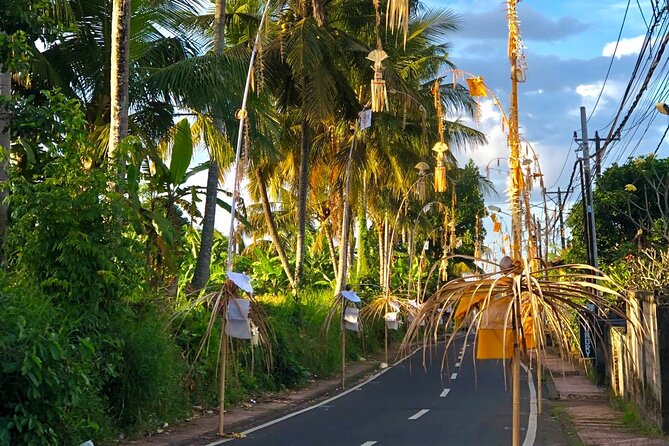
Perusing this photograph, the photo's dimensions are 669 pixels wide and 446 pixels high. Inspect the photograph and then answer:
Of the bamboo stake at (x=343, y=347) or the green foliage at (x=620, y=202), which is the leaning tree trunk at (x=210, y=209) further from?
the green foliage at (x=620, y=202)

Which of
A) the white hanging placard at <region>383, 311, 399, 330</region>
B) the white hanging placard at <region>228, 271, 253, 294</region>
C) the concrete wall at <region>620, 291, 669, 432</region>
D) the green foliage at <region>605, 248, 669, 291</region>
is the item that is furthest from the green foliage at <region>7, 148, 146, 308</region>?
the white hanging placard at <region>383, 311, 399, 330</region>

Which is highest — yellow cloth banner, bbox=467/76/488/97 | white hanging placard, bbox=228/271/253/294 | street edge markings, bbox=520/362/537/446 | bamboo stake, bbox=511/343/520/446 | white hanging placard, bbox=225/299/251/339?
yellow cloth banner, bbox=467/76/488/97

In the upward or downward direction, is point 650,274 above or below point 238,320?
above

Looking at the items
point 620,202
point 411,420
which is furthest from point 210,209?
point 620,202

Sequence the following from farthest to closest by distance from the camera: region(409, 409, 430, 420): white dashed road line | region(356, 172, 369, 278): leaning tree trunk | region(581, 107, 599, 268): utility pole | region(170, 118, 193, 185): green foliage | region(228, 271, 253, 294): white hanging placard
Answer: region(356, 172, 369, 278): leaning tree trunk < region(581, 107, 599, 268): utility pole < region(170, 118, 193, 185): green foliage < region(409, 409, 430, 420): white dashed road line < region(228, 271, 253, 294): white hanging placard

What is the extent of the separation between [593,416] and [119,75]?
1118 centimetres

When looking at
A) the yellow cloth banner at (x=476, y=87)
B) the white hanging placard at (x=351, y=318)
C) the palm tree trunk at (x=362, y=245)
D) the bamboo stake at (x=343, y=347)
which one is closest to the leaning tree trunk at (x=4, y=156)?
the yellow cloth banner at (x=476, y=87)

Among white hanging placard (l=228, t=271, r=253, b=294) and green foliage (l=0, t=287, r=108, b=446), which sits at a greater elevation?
white hanging placard (l=228, t=271, r=253, b=294)

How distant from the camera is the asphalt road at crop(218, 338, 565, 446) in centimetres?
1448

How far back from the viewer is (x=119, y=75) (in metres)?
15.0

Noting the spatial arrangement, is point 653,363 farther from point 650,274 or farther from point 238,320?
point 238,320

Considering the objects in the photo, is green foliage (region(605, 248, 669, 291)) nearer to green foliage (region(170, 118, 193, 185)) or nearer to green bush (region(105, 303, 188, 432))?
green bush (region(105, 303, 188, 432))

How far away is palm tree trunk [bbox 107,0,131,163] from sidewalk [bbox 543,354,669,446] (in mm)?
7818

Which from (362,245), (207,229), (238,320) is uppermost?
(362,245)
